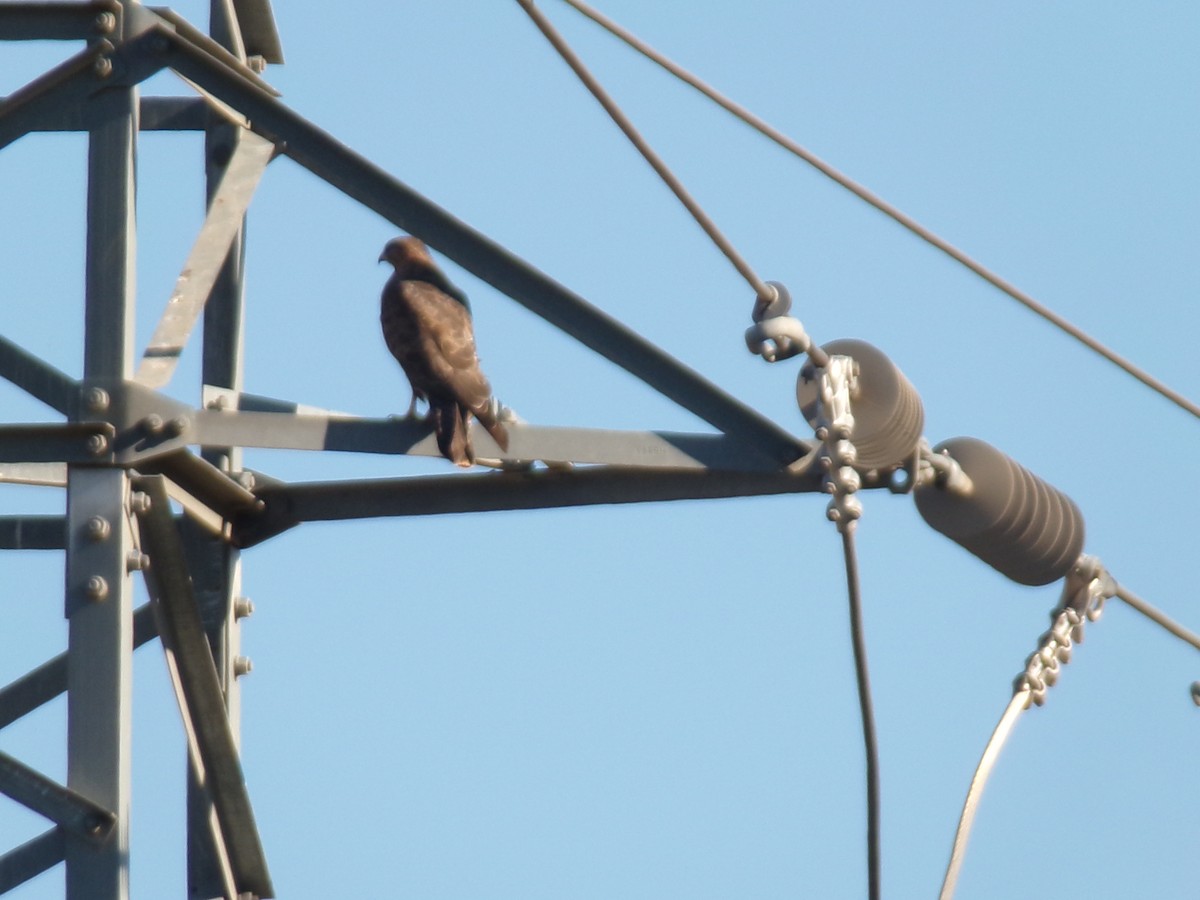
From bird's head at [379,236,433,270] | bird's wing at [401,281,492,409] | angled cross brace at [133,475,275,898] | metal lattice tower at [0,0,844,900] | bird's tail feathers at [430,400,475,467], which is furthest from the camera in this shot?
bird's head at [379,236,433,270]

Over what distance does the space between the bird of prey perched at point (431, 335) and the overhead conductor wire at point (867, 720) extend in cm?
117

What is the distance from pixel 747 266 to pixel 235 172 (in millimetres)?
1422

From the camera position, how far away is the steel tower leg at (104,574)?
4125 mm

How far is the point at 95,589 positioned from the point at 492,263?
1229 millimetres

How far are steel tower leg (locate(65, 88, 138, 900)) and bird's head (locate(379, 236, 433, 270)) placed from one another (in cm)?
250

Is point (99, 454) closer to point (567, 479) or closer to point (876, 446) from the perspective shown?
point (567, 479)

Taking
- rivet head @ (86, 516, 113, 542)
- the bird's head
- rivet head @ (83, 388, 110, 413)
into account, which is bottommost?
rivet head @ (86, 516, 113, 542)

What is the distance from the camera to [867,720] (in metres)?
4.50

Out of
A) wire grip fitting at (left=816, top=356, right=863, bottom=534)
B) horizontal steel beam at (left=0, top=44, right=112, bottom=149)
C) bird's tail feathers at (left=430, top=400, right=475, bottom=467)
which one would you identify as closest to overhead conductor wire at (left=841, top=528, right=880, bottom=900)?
wire grip fitting at (left=816, top=356, right=863, bottom=534)

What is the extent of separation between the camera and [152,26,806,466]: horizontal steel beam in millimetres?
4711

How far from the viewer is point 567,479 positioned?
512cm

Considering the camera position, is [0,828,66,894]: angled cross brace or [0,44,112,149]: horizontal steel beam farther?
[0,44,112,149]: horizontal steel beam

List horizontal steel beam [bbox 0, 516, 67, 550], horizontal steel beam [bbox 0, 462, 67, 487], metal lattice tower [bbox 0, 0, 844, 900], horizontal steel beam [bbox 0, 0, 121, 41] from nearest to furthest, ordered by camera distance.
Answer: metal lattice tower [bbox 0, 0, 844, 900] → horizontal steel beam [bbox 0, 0, 121, 41] → horizontal steel beam [bbox 0, 516, 67, 550] → horizontal steel beam [bbox 0, 462, 67, 487]

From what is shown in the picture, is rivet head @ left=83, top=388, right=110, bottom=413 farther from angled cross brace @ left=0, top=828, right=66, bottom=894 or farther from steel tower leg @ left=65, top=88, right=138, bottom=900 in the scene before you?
angled cross brace @ left=0, top=828, right=66, bottom=894
